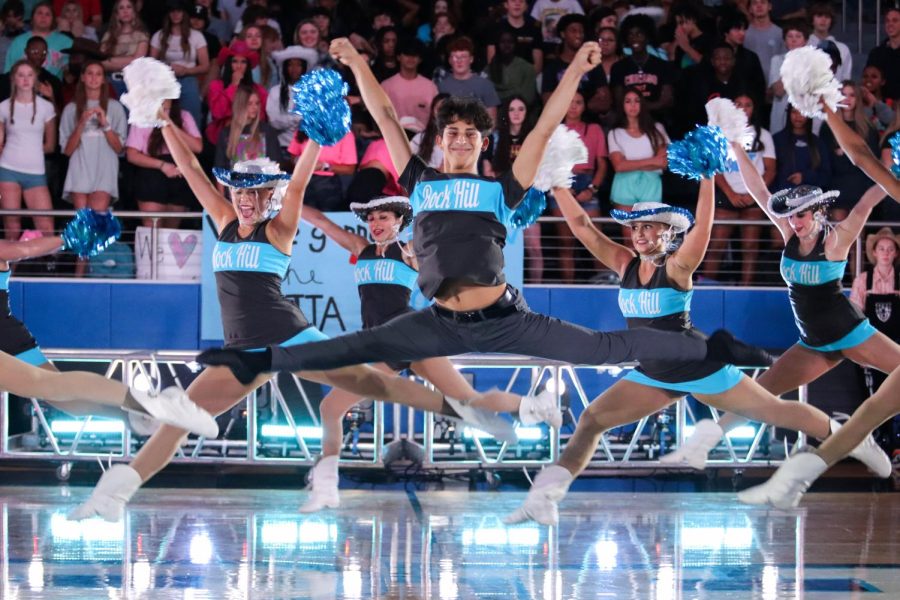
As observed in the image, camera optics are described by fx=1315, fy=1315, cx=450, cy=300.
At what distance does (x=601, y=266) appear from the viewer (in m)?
11.2

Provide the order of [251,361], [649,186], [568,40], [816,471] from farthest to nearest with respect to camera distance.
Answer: [568,40] < [649,186] < [816,471] < [251,361]

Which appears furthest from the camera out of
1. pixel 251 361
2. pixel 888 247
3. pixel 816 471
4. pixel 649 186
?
pixel 649 186

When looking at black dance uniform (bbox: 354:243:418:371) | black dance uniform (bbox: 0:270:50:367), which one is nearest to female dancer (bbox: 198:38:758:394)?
black dance uniform (bbox: 354:243:418:371)

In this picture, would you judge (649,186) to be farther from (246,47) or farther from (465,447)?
(246,47)

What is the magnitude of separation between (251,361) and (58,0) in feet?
22.9

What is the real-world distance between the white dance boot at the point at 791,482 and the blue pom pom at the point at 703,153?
1.53m

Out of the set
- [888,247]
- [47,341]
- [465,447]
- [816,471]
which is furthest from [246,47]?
[816,471]

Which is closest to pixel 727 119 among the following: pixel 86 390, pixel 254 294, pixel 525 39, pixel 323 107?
pixel 323 107

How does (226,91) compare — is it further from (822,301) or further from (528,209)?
(822,301)

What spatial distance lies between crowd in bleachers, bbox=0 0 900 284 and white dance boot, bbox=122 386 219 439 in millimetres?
3903

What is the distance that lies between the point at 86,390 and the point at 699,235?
3.04 metres

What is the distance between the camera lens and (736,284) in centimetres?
1041

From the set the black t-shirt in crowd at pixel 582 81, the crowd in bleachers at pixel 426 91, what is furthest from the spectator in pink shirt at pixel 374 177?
the black t-shirt in crowd at pixel 582 81

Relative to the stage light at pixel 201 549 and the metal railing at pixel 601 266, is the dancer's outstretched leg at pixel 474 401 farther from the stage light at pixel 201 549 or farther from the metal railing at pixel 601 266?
the metal railing at pixel 601 266
